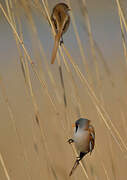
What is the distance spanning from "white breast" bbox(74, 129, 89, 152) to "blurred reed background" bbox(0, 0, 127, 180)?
0.09m

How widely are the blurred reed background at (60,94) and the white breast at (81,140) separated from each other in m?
0.09

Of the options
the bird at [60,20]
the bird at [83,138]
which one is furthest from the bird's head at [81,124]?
the bird at [60,20]

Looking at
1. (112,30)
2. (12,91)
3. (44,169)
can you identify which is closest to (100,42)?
(112,30)

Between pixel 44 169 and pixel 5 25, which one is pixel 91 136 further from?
pixel 5 25

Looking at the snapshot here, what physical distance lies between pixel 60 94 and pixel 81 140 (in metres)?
0.61

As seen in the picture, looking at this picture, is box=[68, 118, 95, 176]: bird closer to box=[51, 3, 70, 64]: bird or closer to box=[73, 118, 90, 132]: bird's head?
box=[73, 118, 90, 132]: bird's head

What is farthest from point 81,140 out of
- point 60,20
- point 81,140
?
point 60,20

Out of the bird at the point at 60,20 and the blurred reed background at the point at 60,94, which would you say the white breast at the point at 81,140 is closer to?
the blurred reed background at the point at 60,94

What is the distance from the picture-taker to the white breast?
4.83 feet

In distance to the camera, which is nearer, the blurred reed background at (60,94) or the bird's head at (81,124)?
the bird's head at (81,124)

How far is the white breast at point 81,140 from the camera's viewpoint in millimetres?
1473

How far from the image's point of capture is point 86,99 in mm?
3510

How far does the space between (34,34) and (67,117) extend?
1.29 ft

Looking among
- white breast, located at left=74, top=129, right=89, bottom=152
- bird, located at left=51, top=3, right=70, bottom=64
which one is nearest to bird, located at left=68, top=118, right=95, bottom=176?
white breast, located at left=74, top=129, right=89, bottom=152
